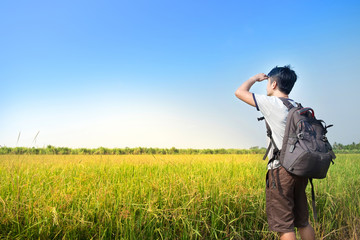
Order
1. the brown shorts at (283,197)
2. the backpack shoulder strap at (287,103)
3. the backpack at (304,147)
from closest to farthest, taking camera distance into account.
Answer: the backpack at (304,147), the brown shorts at (283,197), the backpack shoulder strap at (287,103)

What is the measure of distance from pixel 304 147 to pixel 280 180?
443 mm

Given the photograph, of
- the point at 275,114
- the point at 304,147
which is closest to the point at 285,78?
the point at 275,114

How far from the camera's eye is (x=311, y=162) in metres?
2.43

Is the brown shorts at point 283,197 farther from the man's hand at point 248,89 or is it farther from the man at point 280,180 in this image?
the man's hand at point 248,89

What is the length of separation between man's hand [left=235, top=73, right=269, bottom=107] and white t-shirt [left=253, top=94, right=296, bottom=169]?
0.23 ft

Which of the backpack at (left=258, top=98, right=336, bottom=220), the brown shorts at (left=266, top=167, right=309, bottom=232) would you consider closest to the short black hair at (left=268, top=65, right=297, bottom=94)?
the backpack at (left=258, top=98, right=336, bottom=220)

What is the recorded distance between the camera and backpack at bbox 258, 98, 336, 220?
2445mm

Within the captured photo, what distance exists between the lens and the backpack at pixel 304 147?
2445mm

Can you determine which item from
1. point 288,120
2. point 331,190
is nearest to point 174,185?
point 288,120

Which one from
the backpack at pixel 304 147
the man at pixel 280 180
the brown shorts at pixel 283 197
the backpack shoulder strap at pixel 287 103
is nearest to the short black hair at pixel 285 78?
the man at pixel 280 180

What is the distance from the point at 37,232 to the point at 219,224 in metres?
2.28

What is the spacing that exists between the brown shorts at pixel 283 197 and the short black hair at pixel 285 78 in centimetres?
94

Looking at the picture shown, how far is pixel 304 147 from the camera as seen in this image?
2.46 m

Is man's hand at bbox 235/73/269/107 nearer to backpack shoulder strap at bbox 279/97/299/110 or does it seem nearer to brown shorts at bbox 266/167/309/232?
backpack shoulder strap at bbox 279/97/299/110
